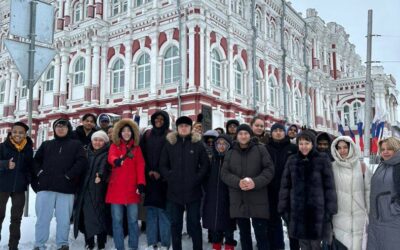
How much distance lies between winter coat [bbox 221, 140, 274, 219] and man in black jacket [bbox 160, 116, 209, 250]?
43 centimetres

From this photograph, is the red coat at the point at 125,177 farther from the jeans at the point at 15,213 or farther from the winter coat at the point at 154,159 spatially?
the jeans at the point at 15,213

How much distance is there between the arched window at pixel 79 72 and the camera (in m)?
20.8

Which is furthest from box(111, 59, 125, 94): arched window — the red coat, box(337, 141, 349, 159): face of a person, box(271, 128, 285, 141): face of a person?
box(337, 141, 349, 159): face of a person

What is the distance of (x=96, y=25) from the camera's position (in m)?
19.9

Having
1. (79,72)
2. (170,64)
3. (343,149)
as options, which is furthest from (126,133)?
(79,72)

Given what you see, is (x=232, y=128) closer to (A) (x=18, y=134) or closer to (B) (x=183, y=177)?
(B) (x=183, y=177)

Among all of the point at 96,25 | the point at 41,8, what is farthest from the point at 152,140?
the point at 96,25

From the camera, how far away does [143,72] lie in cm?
1869

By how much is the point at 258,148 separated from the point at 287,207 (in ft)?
2.67

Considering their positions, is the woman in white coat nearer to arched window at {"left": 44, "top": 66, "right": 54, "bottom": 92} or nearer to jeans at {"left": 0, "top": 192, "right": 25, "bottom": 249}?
jeans at {"left": 0, "top": 192, "right": 25, "bottom": 249}

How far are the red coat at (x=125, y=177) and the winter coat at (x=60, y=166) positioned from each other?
0.45 metres

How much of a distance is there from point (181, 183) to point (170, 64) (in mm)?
13410

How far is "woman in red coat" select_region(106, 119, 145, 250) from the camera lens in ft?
15.9

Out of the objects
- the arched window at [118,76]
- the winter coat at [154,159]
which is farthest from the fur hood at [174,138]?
the arched window at [118,76]
